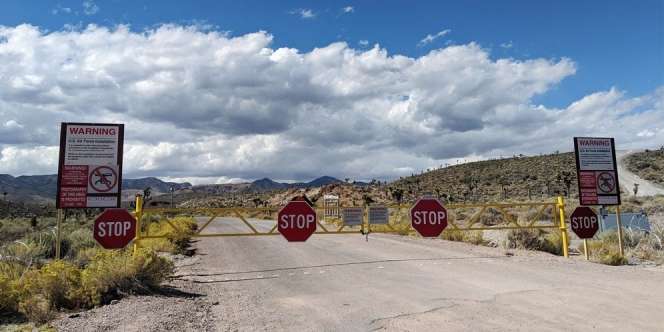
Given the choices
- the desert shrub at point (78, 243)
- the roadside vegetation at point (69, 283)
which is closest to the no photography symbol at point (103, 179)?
the roadside vegetation at point (69, 283)

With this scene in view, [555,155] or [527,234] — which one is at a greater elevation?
[555,155]

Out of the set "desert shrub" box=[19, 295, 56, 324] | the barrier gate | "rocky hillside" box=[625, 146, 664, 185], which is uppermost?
"rocky hillside" box=[625, 146, 664, 185]

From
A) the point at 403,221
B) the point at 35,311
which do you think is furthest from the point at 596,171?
the point at 403,221

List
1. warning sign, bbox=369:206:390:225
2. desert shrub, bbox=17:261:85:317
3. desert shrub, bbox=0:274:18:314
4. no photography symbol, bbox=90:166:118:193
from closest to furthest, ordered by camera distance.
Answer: desert shrub, bbox=0:274:18:314, desert shrub, bbox=17:261:85:317, no photography symbol, bbox=90:166:118:193, warning sign, bbox=369:206:390:225

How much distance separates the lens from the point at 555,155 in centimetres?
9025

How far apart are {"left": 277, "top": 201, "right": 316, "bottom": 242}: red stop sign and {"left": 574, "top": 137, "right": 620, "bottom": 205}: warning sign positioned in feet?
29.8

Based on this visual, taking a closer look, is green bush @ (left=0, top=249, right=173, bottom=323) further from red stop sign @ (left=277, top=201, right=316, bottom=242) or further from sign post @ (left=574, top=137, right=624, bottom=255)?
sign post @ (left=574, top=137, right=624, bottom=255)

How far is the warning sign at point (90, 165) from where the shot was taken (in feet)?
41.5

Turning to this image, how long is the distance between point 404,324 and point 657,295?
5.60 m

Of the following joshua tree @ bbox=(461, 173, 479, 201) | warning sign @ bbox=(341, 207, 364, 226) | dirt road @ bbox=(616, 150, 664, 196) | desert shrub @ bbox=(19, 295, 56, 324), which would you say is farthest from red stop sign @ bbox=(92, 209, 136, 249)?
dirt road @ bbox=(616, 150, 664, 196)

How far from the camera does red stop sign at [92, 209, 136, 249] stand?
497 inches

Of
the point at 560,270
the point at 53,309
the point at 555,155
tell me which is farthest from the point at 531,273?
the point at 555,155

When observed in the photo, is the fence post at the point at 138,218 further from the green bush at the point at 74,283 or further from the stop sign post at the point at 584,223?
the stop sign post at the point at 584,223

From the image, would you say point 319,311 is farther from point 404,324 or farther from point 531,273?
point 531,273
